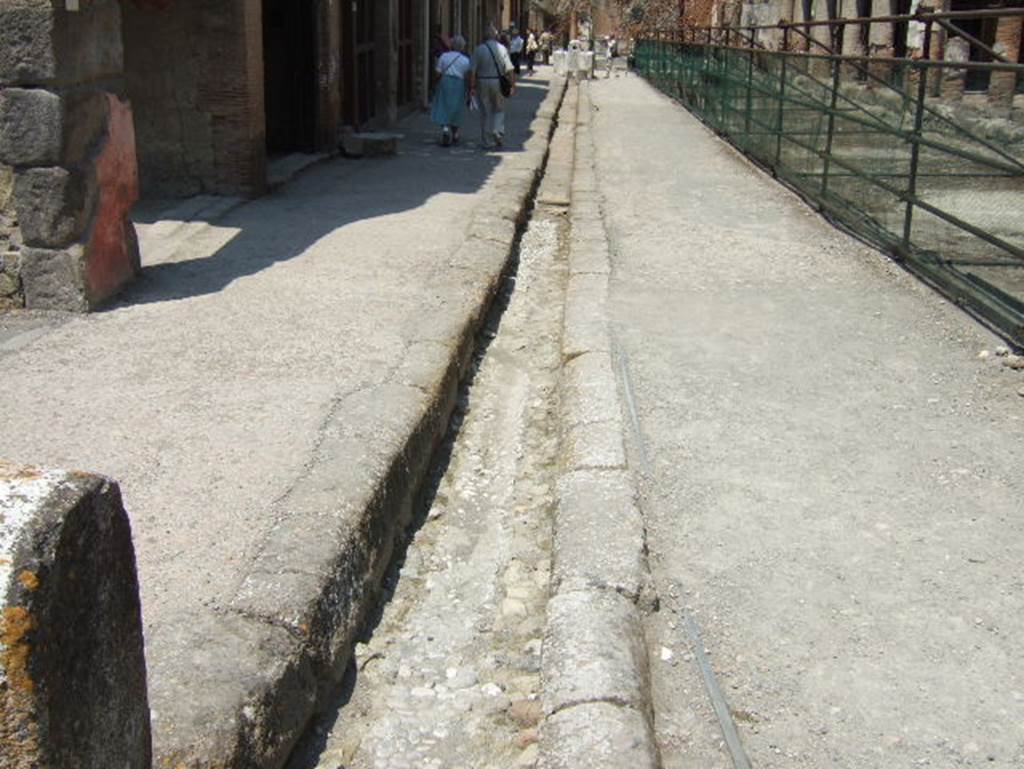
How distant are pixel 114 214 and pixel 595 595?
3936mm

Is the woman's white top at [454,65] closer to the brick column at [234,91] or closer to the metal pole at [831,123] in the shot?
the brick column at [234,91]

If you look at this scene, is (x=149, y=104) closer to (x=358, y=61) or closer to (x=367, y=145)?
(x=367, y=145)

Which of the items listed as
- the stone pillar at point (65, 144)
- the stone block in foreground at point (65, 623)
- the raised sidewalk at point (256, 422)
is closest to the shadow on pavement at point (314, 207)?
the raised sidewalk at point (256, 422)

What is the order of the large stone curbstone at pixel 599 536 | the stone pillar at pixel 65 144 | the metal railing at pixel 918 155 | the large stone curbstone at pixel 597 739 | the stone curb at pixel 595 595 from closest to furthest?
1. the large stone curbstone at pixel 597 739
2. the stone curb at pixel 595 595
3. the large stone curbstone at pixel 599 536
4. the stone pillar at pixel 65 144
5. the metal railing at pixel 918 155

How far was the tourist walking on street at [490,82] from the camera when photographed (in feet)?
44.6

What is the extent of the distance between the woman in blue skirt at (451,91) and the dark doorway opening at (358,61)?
1010 mm

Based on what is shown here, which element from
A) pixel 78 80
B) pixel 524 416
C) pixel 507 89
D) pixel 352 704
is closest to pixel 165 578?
pixel 352 704

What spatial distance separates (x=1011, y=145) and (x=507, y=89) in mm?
7892

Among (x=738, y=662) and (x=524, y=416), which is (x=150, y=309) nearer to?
(x=524, y=416)

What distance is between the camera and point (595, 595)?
348 centimetres

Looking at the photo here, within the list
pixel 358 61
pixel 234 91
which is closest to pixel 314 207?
pixel 234 91

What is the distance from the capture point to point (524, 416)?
5.67 meters

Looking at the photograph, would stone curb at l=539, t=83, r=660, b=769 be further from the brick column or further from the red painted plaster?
the brick column

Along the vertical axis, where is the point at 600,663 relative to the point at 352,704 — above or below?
above
